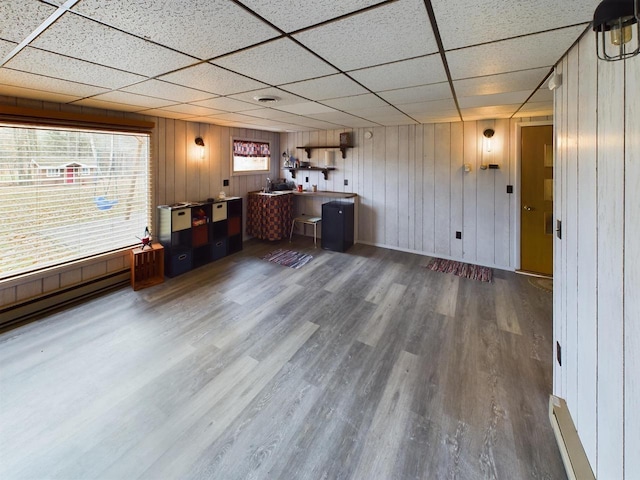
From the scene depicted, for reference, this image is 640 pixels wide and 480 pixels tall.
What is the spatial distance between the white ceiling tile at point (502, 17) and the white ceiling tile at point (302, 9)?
14.2 inches

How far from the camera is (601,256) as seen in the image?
4.26 ft

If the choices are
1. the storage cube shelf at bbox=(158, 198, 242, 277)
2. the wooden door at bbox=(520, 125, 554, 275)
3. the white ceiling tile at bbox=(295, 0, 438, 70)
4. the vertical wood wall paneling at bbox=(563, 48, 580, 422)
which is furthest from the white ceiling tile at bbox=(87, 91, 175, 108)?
the wooden door at bbox=(520, 125, 554, 275)

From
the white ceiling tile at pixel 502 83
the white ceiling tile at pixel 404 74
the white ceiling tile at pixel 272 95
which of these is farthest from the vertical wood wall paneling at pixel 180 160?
the white ceiling tile at pixel 502 83

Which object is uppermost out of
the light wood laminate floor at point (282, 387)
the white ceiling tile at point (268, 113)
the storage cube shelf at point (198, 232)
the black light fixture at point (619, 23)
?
the white ceiling tile at point (268, 113)

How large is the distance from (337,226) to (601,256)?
14.0 ft

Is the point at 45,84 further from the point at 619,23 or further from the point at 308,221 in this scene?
the point at 308,221

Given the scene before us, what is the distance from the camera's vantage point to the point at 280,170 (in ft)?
22.4

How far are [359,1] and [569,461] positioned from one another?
2379 mm

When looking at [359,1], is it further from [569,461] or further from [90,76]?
[569,461]

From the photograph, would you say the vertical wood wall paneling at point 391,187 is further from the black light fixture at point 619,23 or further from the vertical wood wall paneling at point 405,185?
the black light fixture at point 619,23

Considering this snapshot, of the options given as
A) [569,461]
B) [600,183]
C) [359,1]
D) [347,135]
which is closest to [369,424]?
[569,461]

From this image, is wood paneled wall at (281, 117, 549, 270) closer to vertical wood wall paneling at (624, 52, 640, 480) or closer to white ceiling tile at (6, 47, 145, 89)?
vertical wood wall paneling at (624, 52, 640, 480)

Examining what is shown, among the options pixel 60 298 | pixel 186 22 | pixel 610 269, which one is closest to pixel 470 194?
pixel 610 269

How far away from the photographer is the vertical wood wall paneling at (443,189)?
15.9ft
